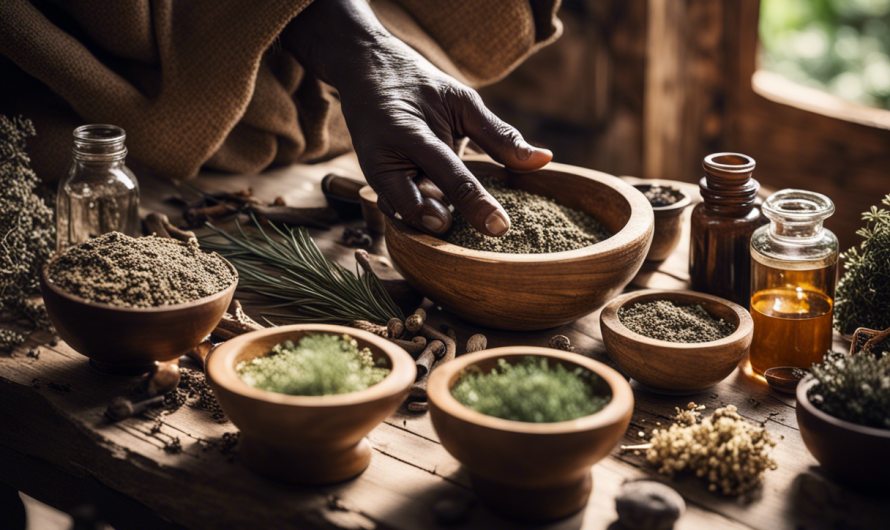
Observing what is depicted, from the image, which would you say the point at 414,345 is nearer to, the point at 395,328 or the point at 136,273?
the point at 395,328

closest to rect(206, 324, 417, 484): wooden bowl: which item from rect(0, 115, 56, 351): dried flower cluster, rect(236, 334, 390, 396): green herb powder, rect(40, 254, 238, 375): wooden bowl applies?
rect(236, 334, 390, 396): green herb powder

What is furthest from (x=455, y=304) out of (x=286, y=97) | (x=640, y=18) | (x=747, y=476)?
(x=640, y=18)

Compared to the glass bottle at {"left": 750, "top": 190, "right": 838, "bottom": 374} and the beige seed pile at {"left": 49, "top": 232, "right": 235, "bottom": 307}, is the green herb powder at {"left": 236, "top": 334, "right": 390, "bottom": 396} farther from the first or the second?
the glass bottle at {"left": 750, "top": 190, "right": 838, "bottom": 374}

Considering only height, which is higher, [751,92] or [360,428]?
[360,428]

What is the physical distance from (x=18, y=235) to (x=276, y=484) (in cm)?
86

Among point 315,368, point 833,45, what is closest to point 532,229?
point 315,368

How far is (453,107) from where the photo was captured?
5.24ft

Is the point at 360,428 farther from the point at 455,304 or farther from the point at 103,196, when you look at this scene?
the point at 103,196

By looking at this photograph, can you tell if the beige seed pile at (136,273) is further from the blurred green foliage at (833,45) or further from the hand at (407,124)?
the blurred green foliage at (833,45)

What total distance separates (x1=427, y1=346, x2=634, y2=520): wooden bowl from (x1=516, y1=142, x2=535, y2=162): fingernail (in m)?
0.64

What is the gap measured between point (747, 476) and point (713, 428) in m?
0.08

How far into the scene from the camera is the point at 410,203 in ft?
4.63

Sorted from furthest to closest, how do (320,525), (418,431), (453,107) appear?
1. (453,107)
2. (418,431)
3. (320,525)

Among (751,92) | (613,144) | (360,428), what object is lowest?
(613,144)
